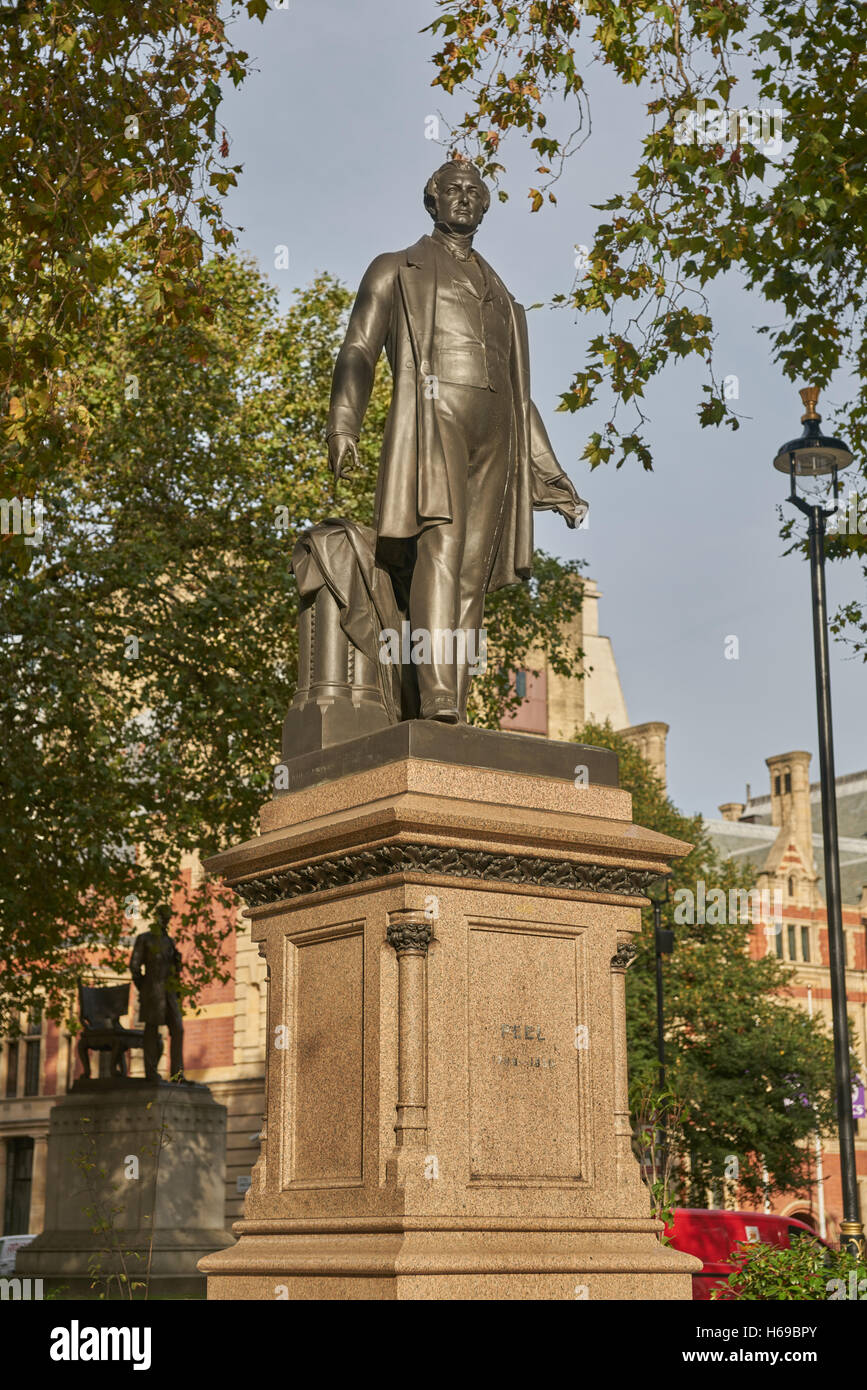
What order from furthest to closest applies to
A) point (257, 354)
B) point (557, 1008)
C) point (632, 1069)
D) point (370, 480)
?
1. point (632, 1069)
2. point (257, 354)
3. point (370, 480)
4. point (557, 1008)

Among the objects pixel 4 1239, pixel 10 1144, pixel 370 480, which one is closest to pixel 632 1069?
pixel 4 1239

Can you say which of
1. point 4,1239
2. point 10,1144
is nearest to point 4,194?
point 4,1239

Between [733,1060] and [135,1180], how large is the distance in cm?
2433

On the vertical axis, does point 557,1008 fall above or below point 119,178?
below

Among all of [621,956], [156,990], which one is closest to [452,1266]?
[621,956]

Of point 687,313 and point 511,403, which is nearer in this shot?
point 511,403

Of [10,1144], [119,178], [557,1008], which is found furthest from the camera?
[10,1144]

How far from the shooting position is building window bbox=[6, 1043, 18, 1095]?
60.0 metres

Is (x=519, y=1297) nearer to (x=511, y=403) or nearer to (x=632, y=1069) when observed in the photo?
(x=511, y=403)

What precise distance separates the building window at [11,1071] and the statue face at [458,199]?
2208 inches

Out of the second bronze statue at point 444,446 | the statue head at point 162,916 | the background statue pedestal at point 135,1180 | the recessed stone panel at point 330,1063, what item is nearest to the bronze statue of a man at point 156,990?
the statue head at point 162,916

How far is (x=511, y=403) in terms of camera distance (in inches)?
324
